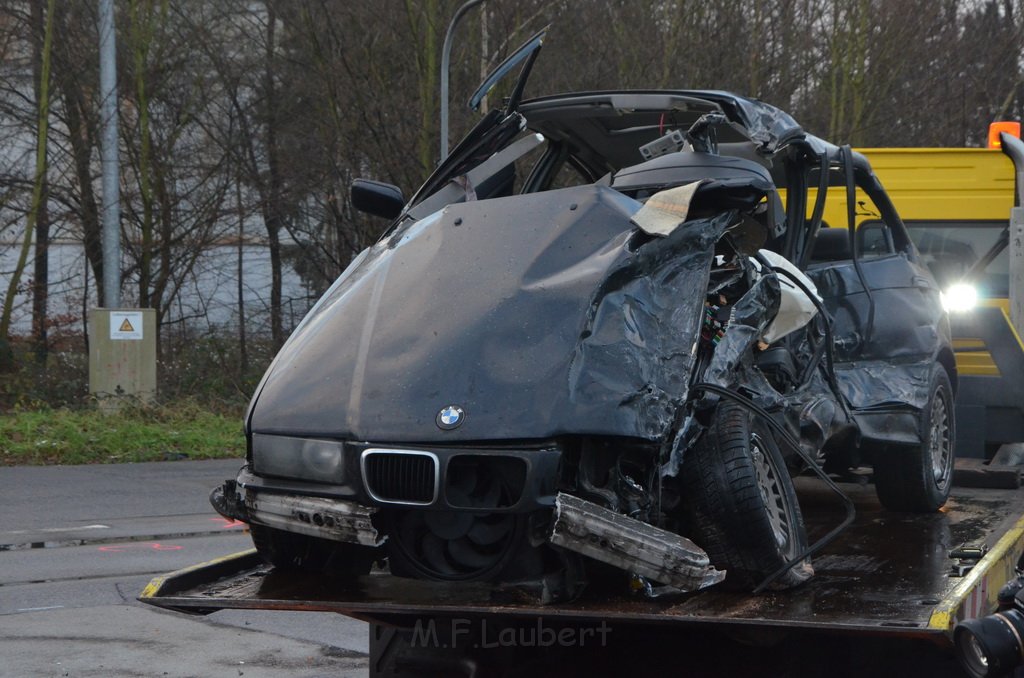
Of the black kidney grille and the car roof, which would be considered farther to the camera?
the car roof

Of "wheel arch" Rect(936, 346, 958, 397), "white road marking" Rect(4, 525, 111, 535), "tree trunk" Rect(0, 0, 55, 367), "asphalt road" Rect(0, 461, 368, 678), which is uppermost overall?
"tree trunk" Rect(0, 0, 55, 367)

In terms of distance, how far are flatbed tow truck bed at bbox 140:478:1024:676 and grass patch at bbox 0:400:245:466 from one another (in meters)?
10.6

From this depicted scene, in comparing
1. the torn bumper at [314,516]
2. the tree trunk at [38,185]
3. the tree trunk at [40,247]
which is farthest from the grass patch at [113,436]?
the torn bumper at [314,516]

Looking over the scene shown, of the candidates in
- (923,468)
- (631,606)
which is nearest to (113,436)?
(923,468)

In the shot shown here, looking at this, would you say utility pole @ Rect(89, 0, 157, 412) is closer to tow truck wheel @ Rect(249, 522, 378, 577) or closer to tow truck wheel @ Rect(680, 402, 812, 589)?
tow truck wheel @ Rect(249, 522, 378, 577)

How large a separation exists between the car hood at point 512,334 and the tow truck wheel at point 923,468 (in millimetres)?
1871

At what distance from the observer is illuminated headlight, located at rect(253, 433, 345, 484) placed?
3928 mm

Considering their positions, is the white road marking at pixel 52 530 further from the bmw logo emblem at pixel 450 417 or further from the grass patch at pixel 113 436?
the bmw logo emblem at pixel 450 417

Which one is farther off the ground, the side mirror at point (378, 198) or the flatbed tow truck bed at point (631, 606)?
the side mirror at point (378, 198)

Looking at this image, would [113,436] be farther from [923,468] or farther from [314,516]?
[314,516]

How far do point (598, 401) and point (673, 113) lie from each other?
197 cm

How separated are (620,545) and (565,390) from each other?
505 millimetres

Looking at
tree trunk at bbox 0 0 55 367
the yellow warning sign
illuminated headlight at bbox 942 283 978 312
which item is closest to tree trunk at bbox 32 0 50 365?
tree trunk at bbox 0 0 55 367

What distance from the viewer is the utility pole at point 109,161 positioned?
1711 centimetres
